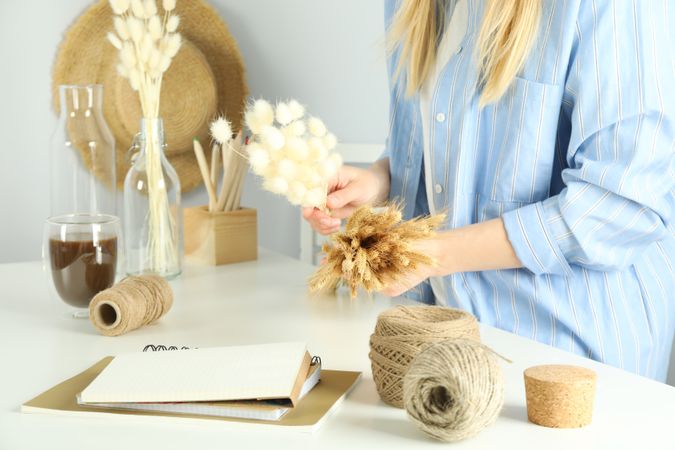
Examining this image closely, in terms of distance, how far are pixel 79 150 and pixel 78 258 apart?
29.4 inches

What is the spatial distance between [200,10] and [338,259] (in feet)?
5.53

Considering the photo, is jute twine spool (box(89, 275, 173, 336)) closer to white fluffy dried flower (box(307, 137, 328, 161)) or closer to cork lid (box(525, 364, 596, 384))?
white fluffy dried flower (box(307, 137, 328, 161))

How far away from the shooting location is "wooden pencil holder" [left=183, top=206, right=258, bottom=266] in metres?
1.70

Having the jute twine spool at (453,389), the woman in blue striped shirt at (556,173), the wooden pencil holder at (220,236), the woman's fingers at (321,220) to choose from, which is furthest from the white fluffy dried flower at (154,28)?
the jute twine spool at (453,389)

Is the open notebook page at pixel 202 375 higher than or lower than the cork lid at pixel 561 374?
lower

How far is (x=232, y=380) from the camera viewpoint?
867 millimetres

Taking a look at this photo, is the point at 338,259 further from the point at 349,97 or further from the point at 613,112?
the point at 349,97

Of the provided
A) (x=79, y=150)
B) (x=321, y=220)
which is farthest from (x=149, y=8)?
(x=321, y=220)

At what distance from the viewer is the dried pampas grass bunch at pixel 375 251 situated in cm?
94

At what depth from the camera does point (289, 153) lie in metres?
0.97

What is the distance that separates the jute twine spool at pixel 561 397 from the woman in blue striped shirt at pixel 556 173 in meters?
0.26

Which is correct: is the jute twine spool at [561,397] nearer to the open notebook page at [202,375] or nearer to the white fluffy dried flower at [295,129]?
the open notebook page at [202,375]

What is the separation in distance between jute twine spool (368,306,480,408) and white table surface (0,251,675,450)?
0.10 feet

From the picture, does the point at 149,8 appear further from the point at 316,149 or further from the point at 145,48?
the point at 316,149
